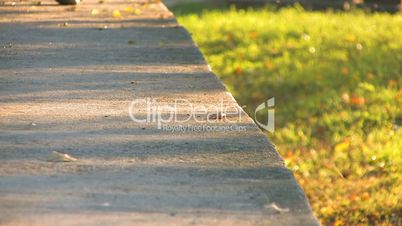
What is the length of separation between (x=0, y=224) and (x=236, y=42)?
10.3 m

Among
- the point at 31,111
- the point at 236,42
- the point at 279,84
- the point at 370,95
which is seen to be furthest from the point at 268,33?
the point at 31,111

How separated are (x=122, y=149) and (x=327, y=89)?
641 cm

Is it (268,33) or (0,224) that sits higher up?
(0,224)

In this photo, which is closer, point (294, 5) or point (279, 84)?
point (279, 84)

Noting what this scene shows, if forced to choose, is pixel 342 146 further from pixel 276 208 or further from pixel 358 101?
pixel 276 208

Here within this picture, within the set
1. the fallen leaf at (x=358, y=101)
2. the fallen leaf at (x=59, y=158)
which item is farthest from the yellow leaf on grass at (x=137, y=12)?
the fallen leaf at (x=59, y=158)

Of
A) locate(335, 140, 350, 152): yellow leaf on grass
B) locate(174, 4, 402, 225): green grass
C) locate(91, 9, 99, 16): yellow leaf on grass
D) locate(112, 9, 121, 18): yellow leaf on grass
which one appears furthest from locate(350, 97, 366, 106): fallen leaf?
locate(91, 9, 99, 16): yellow leaf on grass

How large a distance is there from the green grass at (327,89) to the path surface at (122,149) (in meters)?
1.34

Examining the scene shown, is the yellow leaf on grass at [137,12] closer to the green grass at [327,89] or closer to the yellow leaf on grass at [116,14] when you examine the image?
the yellow leaf on grass at [116,14]

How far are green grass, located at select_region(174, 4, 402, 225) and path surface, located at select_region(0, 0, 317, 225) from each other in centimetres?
134

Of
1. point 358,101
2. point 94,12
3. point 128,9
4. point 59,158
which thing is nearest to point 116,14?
point 94,12

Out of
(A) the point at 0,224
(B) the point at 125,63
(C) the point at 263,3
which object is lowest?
(C) the point at 263,3

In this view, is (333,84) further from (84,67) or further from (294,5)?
(294,5)

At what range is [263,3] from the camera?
18.0m
